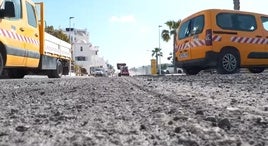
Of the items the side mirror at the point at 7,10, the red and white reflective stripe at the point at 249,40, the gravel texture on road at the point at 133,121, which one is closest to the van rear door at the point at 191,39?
the red and white reflective stripe at the point at 249,40

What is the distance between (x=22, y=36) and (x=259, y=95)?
267 inches

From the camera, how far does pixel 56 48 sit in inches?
585

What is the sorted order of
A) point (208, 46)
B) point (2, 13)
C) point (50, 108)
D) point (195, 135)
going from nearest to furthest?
point (195, 135), point (50, 108), point (2, 13), point (208, 46)

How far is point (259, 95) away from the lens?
531 centimetres

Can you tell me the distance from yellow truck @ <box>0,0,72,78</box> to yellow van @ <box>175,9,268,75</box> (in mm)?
4149

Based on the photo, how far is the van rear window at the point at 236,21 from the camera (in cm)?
1200

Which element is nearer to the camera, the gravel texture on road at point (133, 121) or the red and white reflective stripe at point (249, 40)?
the gravel texture on road at point (133, 121)

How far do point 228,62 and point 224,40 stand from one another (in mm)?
621

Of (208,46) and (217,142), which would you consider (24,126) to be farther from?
(208,46)

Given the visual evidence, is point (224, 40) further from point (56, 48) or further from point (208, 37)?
point (56, 48)

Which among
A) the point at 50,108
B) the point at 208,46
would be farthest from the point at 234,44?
the point at 50,108

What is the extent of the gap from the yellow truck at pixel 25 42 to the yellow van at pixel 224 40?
415 centimetres

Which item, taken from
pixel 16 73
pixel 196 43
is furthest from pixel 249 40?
pixel 16 73

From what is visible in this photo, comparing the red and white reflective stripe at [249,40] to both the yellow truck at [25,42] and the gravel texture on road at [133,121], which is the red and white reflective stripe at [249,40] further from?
the gravel texture on road at [133,121]
